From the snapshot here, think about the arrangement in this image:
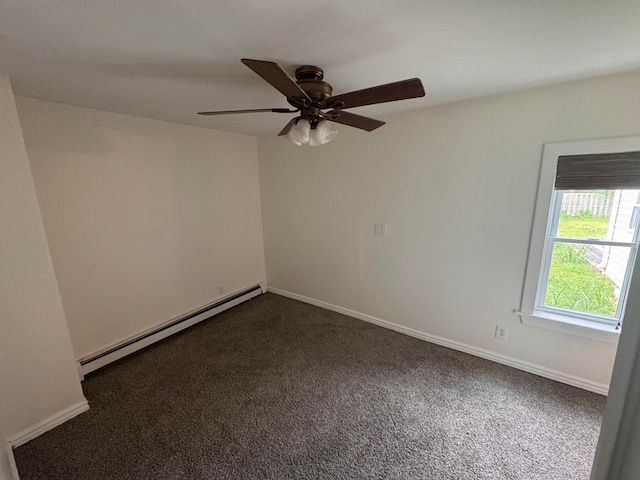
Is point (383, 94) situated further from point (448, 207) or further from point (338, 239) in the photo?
point (338, 239)

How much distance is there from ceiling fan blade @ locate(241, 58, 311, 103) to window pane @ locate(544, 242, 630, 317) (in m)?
2.18

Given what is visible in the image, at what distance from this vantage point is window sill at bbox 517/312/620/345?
74.2 inches

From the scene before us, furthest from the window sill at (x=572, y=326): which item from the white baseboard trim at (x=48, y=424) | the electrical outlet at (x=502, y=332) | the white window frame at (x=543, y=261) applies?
the white baseboard trim at (x=48, y=424)

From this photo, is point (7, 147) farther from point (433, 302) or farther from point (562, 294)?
point (562, 294)

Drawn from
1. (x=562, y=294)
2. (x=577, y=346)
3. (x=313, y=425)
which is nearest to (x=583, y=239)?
(x=562, y=294)

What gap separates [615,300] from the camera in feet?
6.29

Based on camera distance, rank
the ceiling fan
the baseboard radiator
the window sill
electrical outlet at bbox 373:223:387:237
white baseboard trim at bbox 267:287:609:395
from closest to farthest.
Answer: the ceiling fan, the window sill, white baseboard trim at bbox 267:287:609:395, the baseboard radiator, electrical outlet at bbox 373:223:387:237

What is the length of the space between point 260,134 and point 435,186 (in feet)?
7.02

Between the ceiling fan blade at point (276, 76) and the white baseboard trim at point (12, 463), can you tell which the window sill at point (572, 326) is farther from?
the white baseboard trim at point (12, 463)

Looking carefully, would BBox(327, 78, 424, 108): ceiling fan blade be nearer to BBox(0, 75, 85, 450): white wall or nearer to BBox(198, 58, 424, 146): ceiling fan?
BBox(198, 58, 424, 146): ceiling fan

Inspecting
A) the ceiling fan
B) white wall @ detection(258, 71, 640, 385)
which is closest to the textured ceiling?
the ceiling fan

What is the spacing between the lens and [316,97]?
1412mm

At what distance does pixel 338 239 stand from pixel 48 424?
2.66m

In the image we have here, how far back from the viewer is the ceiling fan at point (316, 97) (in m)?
1.13
